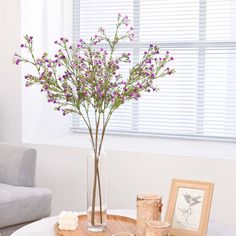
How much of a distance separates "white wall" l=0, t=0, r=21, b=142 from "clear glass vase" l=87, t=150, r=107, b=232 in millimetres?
1848

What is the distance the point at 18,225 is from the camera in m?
3.02

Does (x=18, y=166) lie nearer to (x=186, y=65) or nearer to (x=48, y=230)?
(x=48, y=230)

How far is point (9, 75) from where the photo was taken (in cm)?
385

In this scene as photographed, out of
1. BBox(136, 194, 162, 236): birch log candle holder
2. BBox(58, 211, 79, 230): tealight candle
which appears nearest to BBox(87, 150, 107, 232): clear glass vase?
BBox(58, 211, 79, 230): tealight candle

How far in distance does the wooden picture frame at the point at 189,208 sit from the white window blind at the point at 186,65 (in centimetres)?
183

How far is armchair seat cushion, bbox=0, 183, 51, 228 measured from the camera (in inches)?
114

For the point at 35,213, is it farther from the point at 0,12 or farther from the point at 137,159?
the point at 0,12

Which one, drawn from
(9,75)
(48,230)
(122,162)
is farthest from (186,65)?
(48,230)

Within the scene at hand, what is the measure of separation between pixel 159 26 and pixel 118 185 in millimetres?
1232

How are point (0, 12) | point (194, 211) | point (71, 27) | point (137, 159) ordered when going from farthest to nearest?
point (71, 27)
point (0, 12)
point (137, 159)
point (194, 211)

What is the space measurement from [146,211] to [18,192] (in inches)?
47.3

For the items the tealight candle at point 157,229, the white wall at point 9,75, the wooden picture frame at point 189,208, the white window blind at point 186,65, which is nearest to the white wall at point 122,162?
the white wall at point 9,75

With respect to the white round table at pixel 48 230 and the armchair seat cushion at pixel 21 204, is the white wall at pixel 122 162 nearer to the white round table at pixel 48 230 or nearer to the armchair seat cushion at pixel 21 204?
the armchair seat cushion at pixel 21 204

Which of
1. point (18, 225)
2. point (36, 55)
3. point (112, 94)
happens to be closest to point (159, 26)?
point (36, 55)
